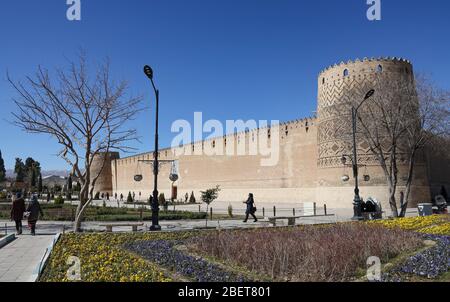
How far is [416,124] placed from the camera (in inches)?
667

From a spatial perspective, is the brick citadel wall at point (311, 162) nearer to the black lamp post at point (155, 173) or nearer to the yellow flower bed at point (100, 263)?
the black lamp post at point (155, 173)

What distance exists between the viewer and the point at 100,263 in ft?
20.8

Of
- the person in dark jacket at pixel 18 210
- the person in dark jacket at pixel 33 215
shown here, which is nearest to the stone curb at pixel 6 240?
the person in dark jacket at pixel 33 215

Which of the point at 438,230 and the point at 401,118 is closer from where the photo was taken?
the point at 438,230

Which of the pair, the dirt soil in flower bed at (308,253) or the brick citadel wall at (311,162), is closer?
the dirt soil in flower bed at (308,253)

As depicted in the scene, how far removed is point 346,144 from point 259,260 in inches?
780

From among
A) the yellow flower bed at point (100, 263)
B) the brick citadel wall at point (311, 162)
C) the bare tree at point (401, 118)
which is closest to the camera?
the yellow flower bed at point (100, 263)

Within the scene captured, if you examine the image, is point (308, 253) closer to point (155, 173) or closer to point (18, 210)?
point (155, 173)

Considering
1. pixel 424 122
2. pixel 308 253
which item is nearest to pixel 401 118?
pixel 424 122

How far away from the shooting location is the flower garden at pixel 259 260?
5359mm

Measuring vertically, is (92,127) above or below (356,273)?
above

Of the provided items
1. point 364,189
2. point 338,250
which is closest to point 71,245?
point 338,250

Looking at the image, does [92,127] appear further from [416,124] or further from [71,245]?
[416,124]
